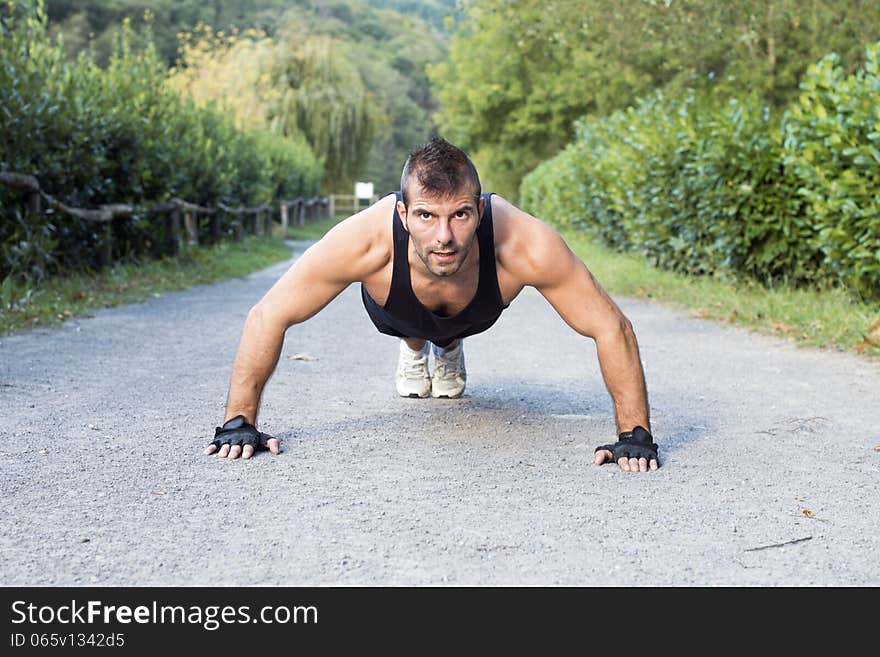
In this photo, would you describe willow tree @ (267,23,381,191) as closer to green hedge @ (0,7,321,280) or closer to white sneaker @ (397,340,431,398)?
green hedge @ (0,7,321,280)

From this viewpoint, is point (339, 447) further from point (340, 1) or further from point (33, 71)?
point (340, 1)

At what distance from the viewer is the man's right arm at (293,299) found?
4.42 m

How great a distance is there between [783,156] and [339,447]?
6.11m

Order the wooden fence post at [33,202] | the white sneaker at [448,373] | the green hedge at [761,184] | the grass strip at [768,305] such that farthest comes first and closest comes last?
the wooden fence post at [33,202] < the green hedge at [761,184] < the grass strip at [768,305] < the white sneaker at [448,373]

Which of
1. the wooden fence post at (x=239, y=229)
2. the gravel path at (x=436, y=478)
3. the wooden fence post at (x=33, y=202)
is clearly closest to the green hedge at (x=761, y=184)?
the gravel path at (x=436, y=478)

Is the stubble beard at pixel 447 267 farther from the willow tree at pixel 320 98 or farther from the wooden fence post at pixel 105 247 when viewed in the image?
the willow tree at pixel 320 98

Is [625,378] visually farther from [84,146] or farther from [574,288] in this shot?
[84,146]

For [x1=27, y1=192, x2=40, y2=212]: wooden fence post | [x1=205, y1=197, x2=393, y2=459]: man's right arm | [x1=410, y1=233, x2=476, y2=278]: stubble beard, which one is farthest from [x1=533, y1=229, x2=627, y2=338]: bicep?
[x1=27, y1=192, x2=40, y2=212]: wooden fence post

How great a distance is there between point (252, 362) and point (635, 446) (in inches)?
63.6

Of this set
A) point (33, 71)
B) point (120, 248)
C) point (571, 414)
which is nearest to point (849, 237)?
point (571, 414)

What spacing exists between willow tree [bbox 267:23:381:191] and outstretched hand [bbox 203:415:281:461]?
2944 centimetres

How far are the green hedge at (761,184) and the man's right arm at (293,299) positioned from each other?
4.50 metres

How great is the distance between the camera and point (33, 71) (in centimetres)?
1032

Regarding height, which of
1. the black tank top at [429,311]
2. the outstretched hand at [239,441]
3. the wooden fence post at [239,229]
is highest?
the black tank top at [429,311]
